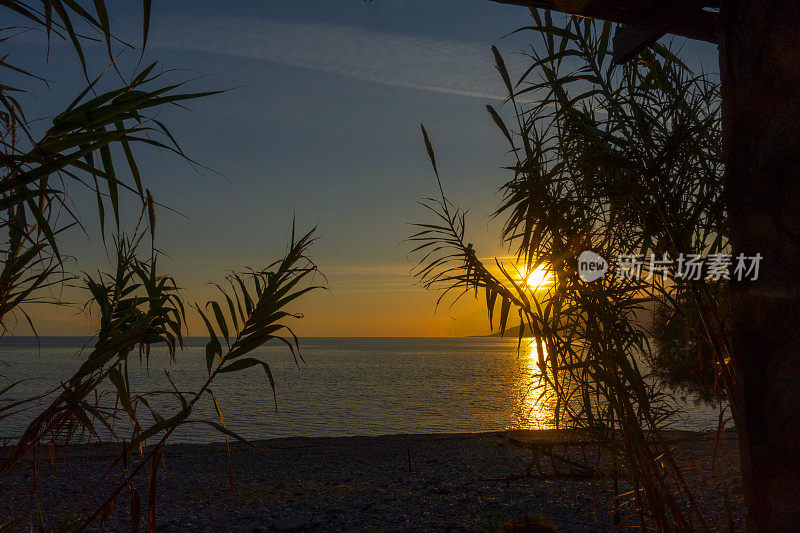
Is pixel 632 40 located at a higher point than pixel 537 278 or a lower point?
higher

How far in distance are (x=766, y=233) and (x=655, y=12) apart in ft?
4.26

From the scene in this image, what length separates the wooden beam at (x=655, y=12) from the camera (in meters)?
2.59

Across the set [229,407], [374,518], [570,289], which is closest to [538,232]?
[570,289]

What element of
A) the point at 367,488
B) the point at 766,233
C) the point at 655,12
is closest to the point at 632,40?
the point at 655,12

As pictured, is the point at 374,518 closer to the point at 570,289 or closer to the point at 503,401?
the point at 570,289

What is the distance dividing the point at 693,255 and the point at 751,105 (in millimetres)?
878

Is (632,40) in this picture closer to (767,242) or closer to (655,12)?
(655,12)

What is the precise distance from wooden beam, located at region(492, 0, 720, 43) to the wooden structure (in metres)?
0.21

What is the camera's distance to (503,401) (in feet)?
108

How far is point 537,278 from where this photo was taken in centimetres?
323

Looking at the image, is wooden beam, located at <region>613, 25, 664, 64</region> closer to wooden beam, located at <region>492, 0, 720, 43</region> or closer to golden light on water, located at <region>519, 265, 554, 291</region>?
wooden beam, located at <region>492, 0, 720, 43</region>

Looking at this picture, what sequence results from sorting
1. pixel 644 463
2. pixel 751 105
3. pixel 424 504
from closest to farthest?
1. pixel 751 105
2. pixel 644 463
3. pixel 424 504

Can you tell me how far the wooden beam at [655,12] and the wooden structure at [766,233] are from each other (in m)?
0.21

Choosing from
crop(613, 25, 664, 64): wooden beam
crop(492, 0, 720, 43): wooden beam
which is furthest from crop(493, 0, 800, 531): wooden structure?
crop(613, 25, 664, 64): wooden beam
